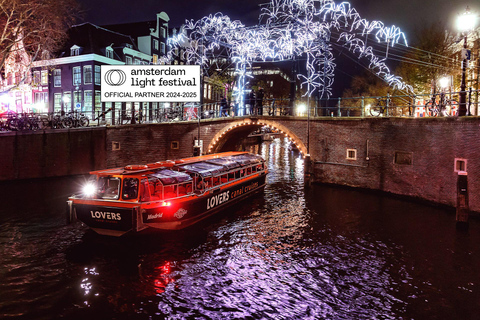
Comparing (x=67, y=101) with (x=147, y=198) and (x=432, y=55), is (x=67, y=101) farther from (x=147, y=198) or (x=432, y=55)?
(x=432, y=55)

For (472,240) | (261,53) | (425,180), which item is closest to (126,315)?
(472,240)

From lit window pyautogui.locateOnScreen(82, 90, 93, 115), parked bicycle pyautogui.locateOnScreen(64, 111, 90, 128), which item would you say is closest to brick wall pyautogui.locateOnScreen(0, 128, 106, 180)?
parked bicycle pyautogui.locateOnScreen(64, 111, 90, 128)

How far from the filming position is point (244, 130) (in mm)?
26250

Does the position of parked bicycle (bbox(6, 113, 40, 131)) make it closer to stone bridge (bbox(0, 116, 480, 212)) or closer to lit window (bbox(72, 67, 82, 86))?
stone bridge (bbox(0, 116, 480, 212))

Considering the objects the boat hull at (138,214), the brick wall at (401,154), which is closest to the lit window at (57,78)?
the brick wall at (401,154)

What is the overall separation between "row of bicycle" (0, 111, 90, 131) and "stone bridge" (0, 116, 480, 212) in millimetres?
1536

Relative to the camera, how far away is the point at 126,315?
7.58m

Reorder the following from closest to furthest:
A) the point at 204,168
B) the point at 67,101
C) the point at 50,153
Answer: the point at 204,168 < the point at 50,153 < the point at 67,101

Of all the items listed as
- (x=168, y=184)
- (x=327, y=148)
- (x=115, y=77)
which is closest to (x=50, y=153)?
(x=115, y=77)

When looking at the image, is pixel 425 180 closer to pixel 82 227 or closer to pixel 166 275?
pixel 166 275

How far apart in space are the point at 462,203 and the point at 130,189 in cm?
1267

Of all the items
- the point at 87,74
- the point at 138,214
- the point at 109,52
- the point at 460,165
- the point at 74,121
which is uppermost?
the point at 109,52

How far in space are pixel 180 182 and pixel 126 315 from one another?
18.7 ft

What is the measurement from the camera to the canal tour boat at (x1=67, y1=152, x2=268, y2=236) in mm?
10953
